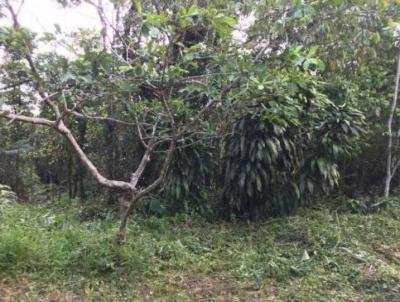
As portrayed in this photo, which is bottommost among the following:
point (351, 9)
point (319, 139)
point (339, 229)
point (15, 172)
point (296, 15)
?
point (339, 229)

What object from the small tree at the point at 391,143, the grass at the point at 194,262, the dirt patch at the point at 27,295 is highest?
the small tree at the point at 391,143

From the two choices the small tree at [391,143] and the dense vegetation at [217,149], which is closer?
the dense vegetation at [217,149]

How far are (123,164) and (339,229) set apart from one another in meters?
3.21

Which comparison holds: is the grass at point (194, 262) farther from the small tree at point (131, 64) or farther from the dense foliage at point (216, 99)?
the dense foliage at point (216, 99)

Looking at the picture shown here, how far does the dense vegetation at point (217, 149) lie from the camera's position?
3.26 meters

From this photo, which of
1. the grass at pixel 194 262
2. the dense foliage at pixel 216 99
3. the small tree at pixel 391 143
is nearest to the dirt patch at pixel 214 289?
the grass at pixel 194 262

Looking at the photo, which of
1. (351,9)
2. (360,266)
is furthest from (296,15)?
(360,266)

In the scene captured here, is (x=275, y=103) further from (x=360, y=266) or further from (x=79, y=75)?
(x=79, y=75)

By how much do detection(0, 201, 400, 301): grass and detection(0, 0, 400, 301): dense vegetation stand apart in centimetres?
2

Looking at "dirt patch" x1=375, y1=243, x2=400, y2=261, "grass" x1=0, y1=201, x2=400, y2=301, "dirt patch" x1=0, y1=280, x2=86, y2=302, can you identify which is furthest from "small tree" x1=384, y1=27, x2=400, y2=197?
"dirt patch" x1=0, y1=280, x2=86, y2=302

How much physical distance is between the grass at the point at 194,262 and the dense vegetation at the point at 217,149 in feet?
0.05

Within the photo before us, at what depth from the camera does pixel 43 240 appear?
388 centimetres

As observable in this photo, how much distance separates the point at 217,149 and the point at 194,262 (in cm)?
215

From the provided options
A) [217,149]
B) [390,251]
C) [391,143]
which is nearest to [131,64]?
[217,149]
